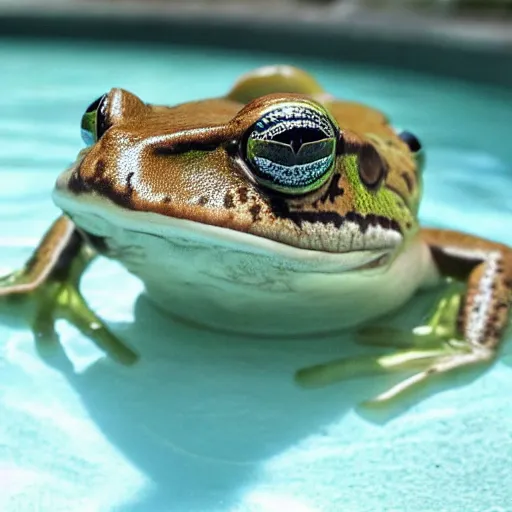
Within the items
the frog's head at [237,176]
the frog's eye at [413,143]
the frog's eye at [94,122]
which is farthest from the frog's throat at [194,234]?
the frog's eye at [413,143]

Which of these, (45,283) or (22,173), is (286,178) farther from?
(22,173)

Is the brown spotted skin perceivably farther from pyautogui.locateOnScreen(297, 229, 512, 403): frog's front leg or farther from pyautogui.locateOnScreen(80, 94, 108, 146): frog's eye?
pyautogui.locateOnScreen(80, 94, 108, 146): frog's eye

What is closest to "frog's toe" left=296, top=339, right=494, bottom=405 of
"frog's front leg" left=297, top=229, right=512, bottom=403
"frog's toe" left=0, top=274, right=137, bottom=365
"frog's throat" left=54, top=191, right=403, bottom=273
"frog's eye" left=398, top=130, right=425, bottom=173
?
"frog's front leg" left=297, top=229, right=512, bottom=403

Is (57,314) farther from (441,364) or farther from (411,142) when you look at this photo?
(411,142)

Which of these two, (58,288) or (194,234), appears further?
(58,288)

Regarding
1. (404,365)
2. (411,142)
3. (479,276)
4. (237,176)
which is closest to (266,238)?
(237,176)

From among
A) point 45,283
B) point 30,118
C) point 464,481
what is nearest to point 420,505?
point 464,481

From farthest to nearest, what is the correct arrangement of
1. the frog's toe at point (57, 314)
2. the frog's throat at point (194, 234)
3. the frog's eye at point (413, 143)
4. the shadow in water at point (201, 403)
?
the frog's eye at point (413, 143), the frog's toe at point (57, 314), the shadow in water at point (201, 403), the frog's throat at point (194, 234)

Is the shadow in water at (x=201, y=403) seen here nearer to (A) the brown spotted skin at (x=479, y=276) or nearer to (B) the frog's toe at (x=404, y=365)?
(B) the frog's toe at (x=404, y=365)
